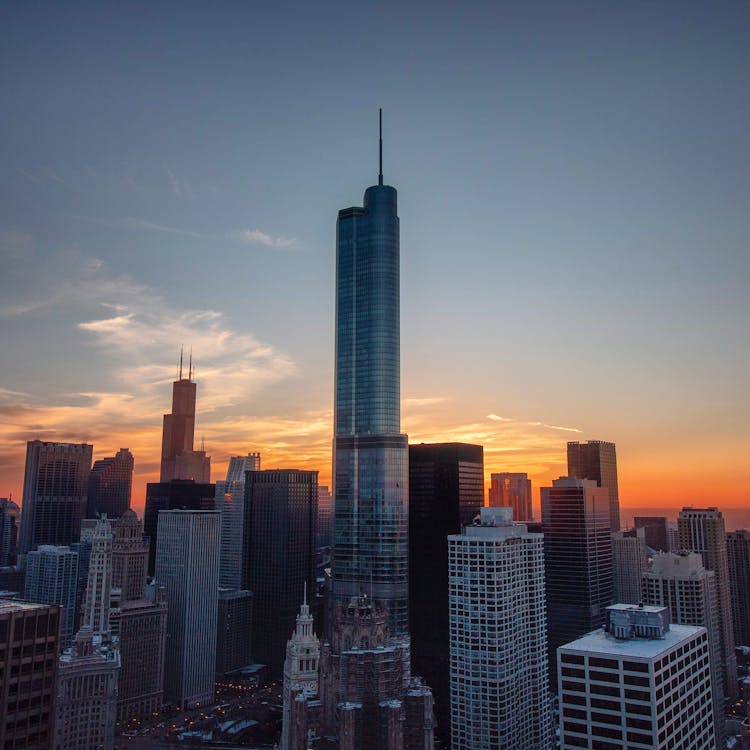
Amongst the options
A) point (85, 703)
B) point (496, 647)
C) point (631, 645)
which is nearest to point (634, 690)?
point (631, 645)

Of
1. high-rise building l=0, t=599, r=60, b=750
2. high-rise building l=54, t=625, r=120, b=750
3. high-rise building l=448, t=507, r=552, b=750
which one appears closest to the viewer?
high-rise building l=0, t=599, r=60, b=750

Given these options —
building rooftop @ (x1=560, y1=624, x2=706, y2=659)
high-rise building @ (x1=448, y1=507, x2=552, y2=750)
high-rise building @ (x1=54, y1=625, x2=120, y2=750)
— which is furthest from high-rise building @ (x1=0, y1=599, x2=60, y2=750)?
high-rise building @ (x1=54, y1=625, x2=120, y2=750)

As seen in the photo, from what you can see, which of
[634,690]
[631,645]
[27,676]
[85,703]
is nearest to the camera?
[27,676]

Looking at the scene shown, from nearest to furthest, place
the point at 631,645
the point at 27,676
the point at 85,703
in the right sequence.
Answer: the point at 27,676, the point at 631,645, the point at 85,703

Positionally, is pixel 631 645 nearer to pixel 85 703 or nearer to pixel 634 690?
pixel 634 690

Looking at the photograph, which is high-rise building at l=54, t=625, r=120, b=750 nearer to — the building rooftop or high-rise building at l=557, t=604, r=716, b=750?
high-rise building at l=557, t=604, r=716, b=750

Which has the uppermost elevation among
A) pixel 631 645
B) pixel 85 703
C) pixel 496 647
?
pixel 631 645

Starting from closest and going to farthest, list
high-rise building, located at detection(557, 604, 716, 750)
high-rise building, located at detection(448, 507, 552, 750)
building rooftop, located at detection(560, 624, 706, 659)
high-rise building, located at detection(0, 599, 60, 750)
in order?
high-rise building, located at detection(0, 599, 60, 750)
high-rise building, located at detection(557, 604, 716, 750)
building rooftop, located at detection(560, 624, 706, 659)
high-rise building, located at detection(448, 507, 552, 750)
